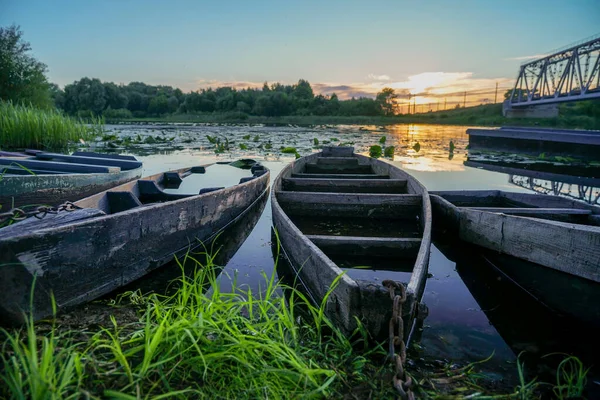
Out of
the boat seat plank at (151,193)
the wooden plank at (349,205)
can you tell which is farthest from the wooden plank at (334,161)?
the boat seat plank at (151,193)

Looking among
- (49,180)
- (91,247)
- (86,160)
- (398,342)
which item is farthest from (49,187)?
(398,342)

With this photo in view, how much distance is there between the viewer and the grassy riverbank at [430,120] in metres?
35.1

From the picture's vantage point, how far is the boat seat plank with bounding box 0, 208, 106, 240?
2.32m

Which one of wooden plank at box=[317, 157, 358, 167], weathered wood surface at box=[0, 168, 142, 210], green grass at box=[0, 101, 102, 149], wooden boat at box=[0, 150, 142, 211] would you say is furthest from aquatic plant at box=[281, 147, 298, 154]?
weathered wood surface at box=[0, 168, 142, 210]

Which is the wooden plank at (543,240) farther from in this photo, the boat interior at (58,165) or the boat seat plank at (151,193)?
the boat interior at (58,165)

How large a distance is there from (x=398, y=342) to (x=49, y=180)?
488 centimetres

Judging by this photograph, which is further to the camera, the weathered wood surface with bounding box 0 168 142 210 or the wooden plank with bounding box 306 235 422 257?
the weathered wood surface with bounding box 0 168 142 210

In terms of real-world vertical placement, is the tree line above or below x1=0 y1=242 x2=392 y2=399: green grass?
above

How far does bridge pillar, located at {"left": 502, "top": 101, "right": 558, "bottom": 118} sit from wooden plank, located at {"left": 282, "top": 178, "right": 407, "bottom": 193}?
127 ft

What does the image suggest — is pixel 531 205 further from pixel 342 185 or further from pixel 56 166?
pixel 56 166

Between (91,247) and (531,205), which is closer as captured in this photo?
(91,247)

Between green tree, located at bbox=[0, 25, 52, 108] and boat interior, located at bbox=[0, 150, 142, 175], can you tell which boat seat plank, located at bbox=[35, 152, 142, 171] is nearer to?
boat interior, located at bbox=[0, 150, 142, 175]

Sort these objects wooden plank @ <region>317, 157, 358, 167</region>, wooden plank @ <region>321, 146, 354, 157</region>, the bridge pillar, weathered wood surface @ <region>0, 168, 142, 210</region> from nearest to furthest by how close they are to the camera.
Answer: weathered wood surface @ <region>0, 168, 142, 210</region>
wooden plank @ <region>317, 157, 358, 167</region>
wooden plank @ <region>321, 146, 354, 157</region>
the bridge pillar

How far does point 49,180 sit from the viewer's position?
4664 millimetres
